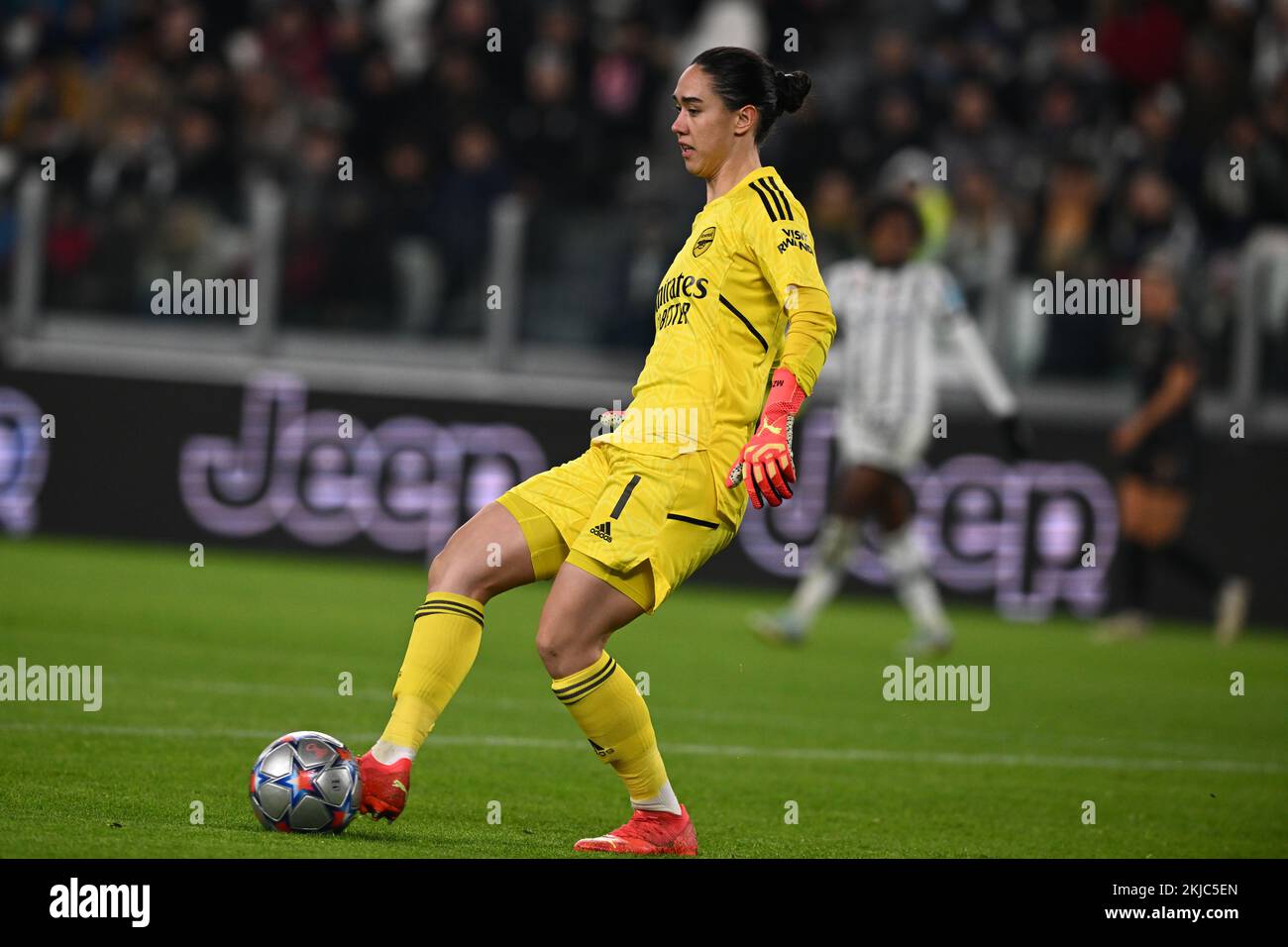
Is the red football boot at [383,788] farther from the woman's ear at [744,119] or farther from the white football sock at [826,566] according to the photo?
the white football sock at [826,566]

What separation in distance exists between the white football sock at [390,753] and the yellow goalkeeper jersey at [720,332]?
3.56 ft

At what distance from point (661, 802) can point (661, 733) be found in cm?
296

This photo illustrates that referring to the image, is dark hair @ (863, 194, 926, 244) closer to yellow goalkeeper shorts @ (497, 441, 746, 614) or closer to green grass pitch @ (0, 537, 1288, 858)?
green grass pitch @ (0, 537, 1288, 858)

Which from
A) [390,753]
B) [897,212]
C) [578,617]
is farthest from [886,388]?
[390,753]

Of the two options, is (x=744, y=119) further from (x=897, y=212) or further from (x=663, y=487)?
(x=897, y=212)

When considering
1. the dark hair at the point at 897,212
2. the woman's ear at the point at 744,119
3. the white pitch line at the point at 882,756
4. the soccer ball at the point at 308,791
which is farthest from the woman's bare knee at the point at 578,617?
the dark hair at the point at 897,212

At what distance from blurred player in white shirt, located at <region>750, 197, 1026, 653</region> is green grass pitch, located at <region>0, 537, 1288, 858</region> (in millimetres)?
565

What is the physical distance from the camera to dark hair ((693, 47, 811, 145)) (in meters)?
6.03

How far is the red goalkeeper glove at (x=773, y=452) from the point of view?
5.56 metres

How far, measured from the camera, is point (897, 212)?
42.6 ft

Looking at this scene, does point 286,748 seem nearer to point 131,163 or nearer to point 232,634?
point 232,634

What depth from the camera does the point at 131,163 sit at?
16969 millimetres

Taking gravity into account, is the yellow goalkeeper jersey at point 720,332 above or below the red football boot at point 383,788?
above
